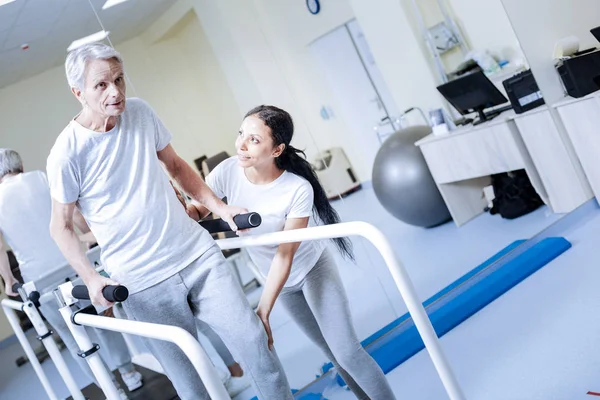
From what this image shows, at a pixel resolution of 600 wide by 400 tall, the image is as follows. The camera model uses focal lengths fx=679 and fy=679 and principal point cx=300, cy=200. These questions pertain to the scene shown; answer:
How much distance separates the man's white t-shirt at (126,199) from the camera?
193 cm

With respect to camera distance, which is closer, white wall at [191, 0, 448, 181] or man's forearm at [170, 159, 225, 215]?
man's forearm at [170, 159, 225, 215]

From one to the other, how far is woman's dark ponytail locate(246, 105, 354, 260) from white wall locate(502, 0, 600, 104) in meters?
2.19

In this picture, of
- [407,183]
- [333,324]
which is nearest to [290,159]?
[333,324]

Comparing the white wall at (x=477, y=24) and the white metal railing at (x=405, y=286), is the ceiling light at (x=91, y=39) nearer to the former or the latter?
the white metal railing at (x=405, y=286)

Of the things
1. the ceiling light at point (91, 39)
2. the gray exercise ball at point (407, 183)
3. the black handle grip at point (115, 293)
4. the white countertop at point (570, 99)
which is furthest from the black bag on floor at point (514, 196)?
the black handle grip at point (115, 293)

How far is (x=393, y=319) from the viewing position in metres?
3.31

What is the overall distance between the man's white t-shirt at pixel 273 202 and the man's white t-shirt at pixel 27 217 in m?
0.69

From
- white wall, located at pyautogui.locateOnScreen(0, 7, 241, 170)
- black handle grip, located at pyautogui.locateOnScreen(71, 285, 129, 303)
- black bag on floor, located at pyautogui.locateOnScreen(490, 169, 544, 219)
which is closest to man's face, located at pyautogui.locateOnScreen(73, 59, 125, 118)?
black handle grip, located at pyautogui.locateOnScreen(71, 285, 129, 303)

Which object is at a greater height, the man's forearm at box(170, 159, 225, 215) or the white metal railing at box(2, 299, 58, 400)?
the man's forearm at box(170, 159, 225, 215)

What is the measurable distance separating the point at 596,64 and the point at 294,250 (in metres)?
2.55

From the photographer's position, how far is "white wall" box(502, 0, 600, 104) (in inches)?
168

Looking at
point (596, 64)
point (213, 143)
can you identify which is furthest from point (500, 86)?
point (213, 143)

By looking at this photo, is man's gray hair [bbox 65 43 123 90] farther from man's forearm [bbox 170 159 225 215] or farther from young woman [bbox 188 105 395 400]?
young woman [bbox 188 105 395 400]

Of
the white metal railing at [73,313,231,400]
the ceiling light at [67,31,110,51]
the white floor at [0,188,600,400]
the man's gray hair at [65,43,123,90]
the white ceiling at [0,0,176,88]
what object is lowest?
the white floor at [0,188,600,400]
